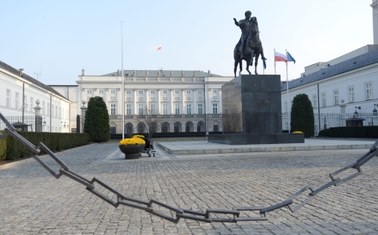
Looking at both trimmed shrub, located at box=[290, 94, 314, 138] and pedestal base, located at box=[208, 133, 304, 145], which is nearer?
pedestal base, located at box=[208, 133, 304, 145]

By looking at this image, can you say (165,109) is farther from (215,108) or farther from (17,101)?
(17,101)

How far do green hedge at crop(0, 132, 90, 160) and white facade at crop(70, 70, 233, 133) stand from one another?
56251 millimetres

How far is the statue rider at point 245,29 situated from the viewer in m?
23.0

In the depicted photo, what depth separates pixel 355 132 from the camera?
38.8 metres

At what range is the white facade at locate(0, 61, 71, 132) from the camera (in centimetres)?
4829

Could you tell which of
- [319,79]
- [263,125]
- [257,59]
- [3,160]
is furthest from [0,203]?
[319,79]

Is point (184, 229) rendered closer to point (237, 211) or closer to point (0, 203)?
point (237, 211)

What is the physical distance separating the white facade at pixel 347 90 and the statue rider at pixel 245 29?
28.0 meters

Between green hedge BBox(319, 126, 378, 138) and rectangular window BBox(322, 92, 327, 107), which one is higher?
rectangular window BBox(322, 92, 327, 107)

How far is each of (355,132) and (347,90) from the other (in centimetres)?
1872

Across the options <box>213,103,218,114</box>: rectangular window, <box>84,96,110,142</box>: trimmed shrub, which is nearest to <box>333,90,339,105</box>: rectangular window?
<box>84,96,110,142</box>: trimmed shrub

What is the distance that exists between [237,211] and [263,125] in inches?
781

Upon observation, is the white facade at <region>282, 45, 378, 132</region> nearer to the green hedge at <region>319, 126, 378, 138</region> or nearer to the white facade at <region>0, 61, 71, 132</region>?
the green hedge at <region>319, 126, 378, 138</region>

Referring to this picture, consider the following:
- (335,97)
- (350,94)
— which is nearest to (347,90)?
(350,94)
